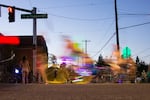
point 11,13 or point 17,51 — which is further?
point 17,51

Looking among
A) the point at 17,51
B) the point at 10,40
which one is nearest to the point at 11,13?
the point at 10,40

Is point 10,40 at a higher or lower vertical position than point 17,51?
higher

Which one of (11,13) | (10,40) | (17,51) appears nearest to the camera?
(11,13)

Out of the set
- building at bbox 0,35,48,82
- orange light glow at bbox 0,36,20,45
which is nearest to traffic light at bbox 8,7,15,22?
orange light glow at bbox 0,36,20,45

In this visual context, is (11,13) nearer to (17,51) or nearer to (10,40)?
(10,40)

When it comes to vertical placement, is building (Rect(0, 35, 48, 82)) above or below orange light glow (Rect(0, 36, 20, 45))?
below

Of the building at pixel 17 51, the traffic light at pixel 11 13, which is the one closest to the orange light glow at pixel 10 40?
the building at pixel 17 51

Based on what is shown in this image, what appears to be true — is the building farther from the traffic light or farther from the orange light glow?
the traffic light

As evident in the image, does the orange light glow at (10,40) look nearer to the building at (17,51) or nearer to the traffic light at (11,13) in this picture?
the building at (17,51)

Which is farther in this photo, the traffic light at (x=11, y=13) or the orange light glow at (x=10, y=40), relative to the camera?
the orange light glow at (x=10, y=40)

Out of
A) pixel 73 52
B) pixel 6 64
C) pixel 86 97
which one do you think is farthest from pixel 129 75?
pixel 86 97

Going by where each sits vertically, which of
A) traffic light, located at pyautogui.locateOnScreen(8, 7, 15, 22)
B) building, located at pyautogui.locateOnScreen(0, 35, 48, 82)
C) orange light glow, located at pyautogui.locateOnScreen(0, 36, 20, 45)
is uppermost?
traffic light, located at pyautogui.locateOnScreen(8, 7, 15, 22)

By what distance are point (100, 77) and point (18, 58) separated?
9.42 metres

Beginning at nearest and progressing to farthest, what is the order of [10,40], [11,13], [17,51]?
[11,13] → [10,40] → [17,51]
